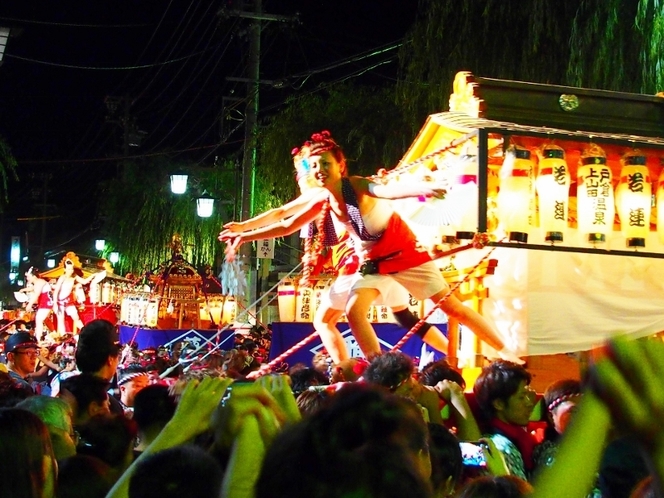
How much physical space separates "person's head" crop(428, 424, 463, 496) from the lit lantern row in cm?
447

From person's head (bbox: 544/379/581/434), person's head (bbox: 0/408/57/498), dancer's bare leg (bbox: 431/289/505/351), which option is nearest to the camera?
person's head (bbox: 0/408/57/498)

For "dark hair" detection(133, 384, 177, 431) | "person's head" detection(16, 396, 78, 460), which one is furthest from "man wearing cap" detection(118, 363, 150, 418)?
"dark hair" detection(133, 384, 177, 431)

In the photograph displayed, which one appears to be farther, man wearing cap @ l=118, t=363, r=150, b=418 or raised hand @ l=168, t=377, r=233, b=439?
man wearing cap @ l=118, t=363, r=150, b=418

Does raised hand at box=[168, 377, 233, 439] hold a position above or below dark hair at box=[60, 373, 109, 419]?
above

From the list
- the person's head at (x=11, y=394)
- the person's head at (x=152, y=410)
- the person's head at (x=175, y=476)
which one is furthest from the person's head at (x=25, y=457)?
the person's head at (x=11, y=394)

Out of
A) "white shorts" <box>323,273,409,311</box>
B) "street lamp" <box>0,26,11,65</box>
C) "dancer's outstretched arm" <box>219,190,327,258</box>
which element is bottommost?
"white shorts" <box>323,273,409,311</box>

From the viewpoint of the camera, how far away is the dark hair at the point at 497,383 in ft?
16.3

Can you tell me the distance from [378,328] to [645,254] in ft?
13.2

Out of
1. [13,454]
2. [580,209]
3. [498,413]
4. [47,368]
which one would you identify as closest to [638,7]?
[580,209]

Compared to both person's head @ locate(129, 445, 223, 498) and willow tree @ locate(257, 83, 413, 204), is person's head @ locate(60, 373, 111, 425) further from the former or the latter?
willow tree @ locate(257, 83, 413, 204)

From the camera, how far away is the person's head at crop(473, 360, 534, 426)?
16.4 feet

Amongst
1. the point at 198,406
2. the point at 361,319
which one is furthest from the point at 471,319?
the point at 198,406

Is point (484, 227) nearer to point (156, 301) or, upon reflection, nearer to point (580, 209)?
point (580, 209)

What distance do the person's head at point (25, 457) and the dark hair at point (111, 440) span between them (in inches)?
41.8
